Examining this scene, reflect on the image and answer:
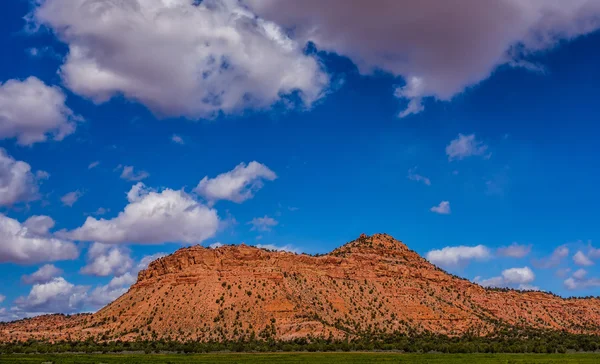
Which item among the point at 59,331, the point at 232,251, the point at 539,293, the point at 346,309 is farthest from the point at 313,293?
Answer: the point at 539,293

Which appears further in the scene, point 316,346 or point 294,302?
point 294,302

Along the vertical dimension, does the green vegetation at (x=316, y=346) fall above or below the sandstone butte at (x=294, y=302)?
below

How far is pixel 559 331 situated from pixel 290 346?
3057 inches

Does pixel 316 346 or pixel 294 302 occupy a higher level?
pixel 294 302

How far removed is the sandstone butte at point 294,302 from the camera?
371ft

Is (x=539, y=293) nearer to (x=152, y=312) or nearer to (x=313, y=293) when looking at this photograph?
(x=313, y=293)

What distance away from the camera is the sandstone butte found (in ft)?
371

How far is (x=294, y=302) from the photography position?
12038cm

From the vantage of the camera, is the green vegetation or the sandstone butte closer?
the green vegetation

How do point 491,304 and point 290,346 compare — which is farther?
point 491,304

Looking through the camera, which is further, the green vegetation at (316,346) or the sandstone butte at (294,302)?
the sandstone butte at (294,302)

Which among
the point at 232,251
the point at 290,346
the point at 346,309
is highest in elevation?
the point at 232,251

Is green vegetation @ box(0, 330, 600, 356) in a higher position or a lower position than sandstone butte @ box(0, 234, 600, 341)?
lower

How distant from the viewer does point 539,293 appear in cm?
17625
